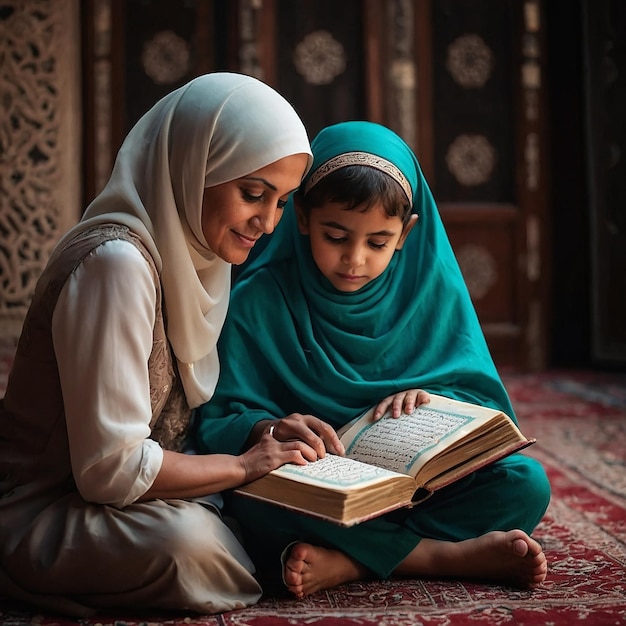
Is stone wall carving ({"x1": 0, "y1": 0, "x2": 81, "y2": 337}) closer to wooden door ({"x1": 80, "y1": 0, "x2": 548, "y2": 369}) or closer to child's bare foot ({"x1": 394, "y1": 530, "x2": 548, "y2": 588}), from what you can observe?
wooden door ({"x1": 80, "y1": 0, "x2": 548, "y2": 369})

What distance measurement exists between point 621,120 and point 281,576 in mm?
4061

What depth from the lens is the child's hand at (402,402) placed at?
1784 millimetres

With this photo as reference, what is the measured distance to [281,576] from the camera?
1.74 meters

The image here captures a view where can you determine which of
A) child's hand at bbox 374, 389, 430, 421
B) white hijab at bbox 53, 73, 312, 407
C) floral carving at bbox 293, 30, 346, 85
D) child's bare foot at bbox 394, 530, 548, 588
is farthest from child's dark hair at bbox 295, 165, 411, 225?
floral carving at bbox 293, 30, 346, 85

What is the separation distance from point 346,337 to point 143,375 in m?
0.53

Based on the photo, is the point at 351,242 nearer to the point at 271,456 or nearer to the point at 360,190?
the point at 360,190

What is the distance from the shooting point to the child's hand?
1.78 m

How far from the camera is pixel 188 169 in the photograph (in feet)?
5.41


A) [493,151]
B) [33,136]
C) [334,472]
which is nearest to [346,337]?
[334,472]

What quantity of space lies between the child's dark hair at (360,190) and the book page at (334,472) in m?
0.53

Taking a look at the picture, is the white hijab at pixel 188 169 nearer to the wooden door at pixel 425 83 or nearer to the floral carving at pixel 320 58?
the wooden door at pixel 425 83

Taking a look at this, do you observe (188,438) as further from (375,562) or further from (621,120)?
(621,120)

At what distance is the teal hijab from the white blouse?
1.12 feet

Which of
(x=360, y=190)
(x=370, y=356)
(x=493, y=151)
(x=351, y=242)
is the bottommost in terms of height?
(x=370, y=356)
